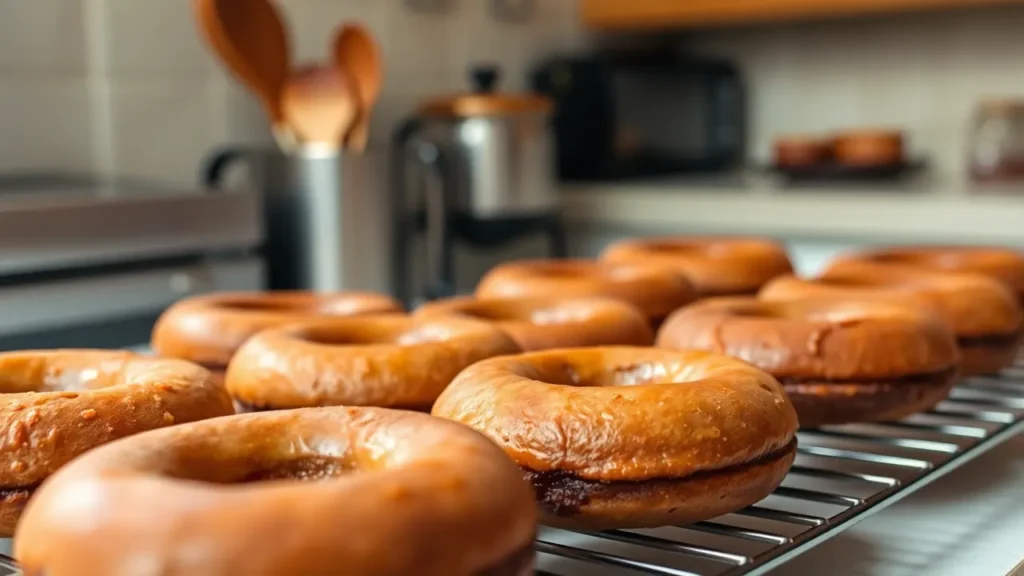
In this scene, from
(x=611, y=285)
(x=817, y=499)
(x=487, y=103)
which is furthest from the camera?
(x=487, y=103)

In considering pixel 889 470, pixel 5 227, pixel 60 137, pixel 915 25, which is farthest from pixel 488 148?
pixel 889 470

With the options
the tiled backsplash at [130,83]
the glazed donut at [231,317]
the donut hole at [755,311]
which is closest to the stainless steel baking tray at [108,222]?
the tiled backsplash at [130,83]

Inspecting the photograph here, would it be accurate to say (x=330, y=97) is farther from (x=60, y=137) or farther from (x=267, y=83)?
(x=60, y=137)

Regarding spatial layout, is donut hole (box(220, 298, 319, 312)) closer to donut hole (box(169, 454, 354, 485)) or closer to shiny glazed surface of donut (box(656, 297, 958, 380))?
shiny glazed surface of donut (box(656, 297, 958, 380))

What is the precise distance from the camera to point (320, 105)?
6.86 ft

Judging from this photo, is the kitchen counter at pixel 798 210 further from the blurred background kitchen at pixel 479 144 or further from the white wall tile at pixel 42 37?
the white wall tile at pixel 42 37

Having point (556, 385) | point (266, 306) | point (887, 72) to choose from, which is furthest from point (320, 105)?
point (887, 72)

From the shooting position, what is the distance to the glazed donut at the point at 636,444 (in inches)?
27.4

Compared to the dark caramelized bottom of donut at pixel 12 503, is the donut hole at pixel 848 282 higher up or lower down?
higher up

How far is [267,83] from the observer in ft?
6.79

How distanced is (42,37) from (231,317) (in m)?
1.35

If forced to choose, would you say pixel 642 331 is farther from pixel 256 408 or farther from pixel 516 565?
pixel 516 565

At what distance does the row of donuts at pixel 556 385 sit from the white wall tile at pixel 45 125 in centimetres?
116

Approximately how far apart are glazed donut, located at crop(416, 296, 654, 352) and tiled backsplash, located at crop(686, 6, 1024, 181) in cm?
231
